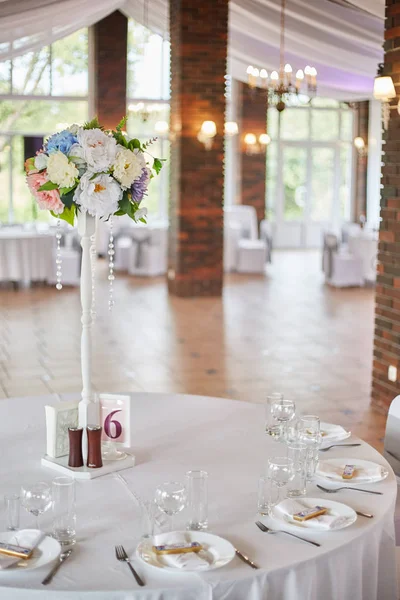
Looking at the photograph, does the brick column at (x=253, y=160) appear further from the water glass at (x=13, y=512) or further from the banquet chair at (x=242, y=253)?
the water glass at (x=13, y=512)

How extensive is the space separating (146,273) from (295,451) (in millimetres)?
10232

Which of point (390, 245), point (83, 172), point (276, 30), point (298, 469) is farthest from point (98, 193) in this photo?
point (276, 30)

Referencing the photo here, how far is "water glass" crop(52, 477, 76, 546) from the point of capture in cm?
215

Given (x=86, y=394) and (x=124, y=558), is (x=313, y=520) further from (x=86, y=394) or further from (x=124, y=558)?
(x=86, y=394)

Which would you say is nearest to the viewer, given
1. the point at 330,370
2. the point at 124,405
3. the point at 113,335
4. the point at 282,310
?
the point at 124,405

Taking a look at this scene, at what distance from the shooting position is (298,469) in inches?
99.3

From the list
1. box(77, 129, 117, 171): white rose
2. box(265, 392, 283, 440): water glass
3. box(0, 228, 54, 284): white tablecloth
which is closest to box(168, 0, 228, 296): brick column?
box(0, 228, 54, 284): white tablecloth

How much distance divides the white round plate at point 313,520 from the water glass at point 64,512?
1.80 ft

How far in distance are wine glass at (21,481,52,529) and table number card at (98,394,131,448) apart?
589 millimetres

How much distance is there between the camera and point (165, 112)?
16266mm

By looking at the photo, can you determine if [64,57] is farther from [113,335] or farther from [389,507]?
[389,507]

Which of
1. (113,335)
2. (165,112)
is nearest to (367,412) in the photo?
(113,335)

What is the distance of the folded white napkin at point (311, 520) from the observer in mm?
2232

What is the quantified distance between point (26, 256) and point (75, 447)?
29.5 ft
